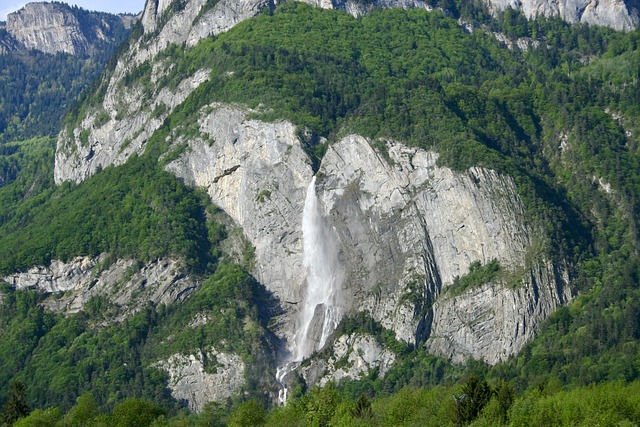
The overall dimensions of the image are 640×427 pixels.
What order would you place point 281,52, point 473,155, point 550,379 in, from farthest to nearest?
1. point 281,52
2. point 473,155
3. point 550,379

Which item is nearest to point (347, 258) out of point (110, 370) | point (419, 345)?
point (419, 345)

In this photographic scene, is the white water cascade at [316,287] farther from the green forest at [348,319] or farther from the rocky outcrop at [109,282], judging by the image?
the rocky outcrop at [109,282]

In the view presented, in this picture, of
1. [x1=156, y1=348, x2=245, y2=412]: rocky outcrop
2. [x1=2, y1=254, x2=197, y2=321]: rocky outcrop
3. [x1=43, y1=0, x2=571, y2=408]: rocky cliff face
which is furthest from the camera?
[x1=2, y1=254, x2=197, y2=321]: rocky outcrop

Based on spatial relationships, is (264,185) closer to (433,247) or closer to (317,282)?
(317,282)

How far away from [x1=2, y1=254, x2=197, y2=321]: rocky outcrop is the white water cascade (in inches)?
527

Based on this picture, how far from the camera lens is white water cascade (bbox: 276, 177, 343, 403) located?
166125mm

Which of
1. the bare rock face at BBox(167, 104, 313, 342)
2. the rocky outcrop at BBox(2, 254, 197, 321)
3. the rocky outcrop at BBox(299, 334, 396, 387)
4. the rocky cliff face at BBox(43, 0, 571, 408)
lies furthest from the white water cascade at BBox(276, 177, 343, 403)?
the rocky outcrop at BBox(2, 254, 197, 321)

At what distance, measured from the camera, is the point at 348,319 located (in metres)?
164

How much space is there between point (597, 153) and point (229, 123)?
139ft

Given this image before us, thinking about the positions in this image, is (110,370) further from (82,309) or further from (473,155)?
(473,155)

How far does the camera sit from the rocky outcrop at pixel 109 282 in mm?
174625

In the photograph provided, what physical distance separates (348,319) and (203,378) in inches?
635

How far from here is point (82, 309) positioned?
6969 inches

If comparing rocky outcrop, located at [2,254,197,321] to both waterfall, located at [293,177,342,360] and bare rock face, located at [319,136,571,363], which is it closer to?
waterfall, located at [293,177,342,360]
